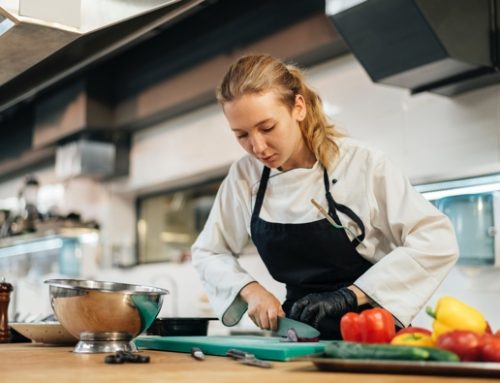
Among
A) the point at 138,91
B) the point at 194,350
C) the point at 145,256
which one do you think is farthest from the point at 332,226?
the point at 145,256

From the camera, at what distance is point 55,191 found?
18.9 feet

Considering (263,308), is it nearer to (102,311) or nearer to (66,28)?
(102,311)

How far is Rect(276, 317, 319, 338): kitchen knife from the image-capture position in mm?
1521

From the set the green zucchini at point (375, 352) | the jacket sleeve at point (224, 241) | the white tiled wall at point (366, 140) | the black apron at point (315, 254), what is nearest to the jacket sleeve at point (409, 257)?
the black apron at point (315, 254)

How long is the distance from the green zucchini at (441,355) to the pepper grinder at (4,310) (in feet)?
4.52

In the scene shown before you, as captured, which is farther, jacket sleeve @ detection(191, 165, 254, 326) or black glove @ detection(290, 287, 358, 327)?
jacket sleeve @ detection(191, 165, 254, 326)

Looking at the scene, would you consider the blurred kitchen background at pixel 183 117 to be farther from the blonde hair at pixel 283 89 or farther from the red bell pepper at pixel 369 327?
the red bell pepper at pixel 369 327

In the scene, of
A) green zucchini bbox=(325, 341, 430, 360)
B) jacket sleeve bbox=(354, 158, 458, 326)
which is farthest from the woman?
green zucchini bbox=(325, 341, 430, 360)

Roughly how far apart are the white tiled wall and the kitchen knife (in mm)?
1311

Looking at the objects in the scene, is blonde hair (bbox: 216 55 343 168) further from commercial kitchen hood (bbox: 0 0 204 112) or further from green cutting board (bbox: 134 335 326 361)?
green cutting board (bbox: 134 335 326 361)

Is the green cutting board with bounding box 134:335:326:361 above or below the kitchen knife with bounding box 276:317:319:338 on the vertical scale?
below

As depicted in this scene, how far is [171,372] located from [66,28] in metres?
0.97

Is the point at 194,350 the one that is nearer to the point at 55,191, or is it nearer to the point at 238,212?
the point at 238,212

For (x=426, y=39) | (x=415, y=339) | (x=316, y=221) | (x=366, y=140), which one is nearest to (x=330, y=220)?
(x=316, y=221)
